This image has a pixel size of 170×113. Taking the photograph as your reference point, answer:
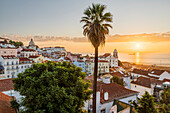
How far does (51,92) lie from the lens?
8.55 meters

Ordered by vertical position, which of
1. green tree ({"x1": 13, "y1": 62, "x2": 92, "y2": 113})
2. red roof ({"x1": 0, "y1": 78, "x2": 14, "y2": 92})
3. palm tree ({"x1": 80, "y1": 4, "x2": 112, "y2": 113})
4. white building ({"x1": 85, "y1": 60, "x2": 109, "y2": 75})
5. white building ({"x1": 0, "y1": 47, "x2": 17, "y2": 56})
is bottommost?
white building ({"x1": 85, "y1": 60, "x2": 109, "y2": 75})

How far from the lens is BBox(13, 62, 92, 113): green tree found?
842 centimetres

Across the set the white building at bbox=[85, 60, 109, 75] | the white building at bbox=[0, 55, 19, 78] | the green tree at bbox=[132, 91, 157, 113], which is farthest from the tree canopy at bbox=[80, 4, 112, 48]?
the white building at bbox=[85, 60, 109, 75]

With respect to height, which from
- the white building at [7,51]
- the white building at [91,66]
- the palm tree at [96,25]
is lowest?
the white building at [91,66]

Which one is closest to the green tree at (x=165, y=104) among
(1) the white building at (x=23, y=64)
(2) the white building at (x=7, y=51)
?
(1) the white building at (x=23, y=64)

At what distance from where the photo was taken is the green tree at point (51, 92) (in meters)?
8.42

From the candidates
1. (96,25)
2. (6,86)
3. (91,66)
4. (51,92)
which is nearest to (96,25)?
(96,25)

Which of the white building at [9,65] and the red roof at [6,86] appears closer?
the red roof at [6,86]

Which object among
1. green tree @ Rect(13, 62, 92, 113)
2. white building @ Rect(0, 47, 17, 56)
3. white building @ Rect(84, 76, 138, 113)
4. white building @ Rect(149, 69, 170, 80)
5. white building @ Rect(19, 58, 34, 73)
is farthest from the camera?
white building @ Rect(0, 47, 17, 56)

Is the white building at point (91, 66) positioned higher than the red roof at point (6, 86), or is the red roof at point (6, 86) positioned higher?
the red roof at point (6, 86)

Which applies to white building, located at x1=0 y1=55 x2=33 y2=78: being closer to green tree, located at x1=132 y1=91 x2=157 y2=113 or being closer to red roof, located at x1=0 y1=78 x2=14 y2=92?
red roof, located at x1=0 y1=78 x2=14 y2=92

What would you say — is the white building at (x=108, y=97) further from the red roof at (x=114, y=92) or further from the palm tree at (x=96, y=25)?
the palm tree at (x=96, y=25)

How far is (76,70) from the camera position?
11828 millimetres

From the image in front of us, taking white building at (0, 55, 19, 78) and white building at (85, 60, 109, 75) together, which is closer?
white building at (0, 55, 19, 78)
